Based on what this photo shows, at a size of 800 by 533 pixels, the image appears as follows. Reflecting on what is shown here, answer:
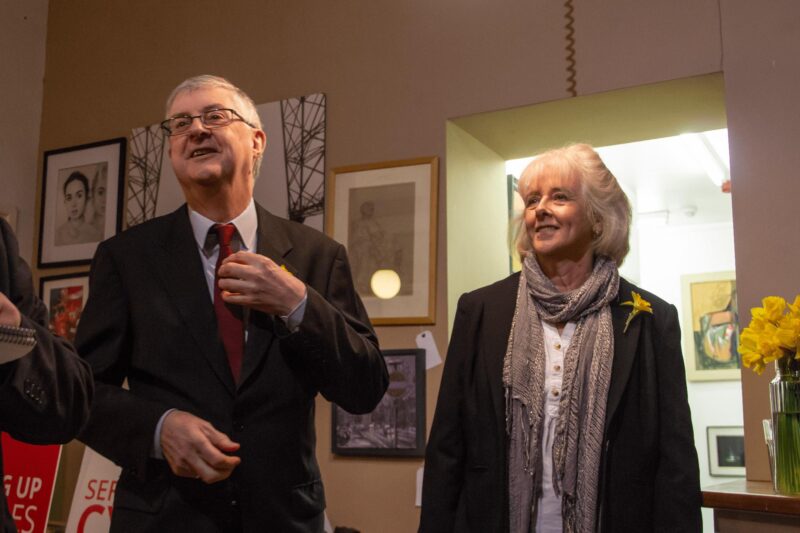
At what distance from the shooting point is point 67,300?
140 inches

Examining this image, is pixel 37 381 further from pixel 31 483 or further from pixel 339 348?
pixel 31 483

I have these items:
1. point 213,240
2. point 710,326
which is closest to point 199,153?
point 213,240

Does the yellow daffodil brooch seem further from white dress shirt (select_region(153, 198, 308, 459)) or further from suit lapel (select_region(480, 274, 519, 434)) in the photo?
white dress shirt (select_region(153, 198, 308, 459))

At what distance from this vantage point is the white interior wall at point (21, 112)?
3.68m

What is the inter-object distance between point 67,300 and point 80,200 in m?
0.41

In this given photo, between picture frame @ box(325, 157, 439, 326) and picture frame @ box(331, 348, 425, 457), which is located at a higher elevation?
picture frame @ box(325, 157, 439, 326)

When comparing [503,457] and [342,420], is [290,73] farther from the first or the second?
[503,457]

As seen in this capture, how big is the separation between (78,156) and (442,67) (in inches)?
65.1

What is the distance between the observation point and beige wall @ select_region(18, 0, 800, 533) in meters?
2.45

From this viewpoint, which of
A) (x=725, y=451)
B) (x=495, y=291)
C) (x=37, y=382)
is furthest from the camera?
(x=725, y=451)

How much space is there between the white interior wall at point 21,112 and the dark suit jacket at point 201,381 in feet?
7.27

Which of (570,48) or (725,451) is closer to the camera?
(570,48)

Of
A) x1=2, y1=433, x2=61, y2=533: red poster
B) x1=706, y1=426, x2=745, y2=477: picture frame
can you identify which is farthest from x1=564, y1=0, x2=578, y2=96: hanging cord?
x1=706, y1=426, x2=745, y2=477: picture frame

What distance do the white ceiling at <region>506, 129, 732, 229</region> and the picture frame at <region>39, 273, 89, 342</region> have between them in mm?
1800
